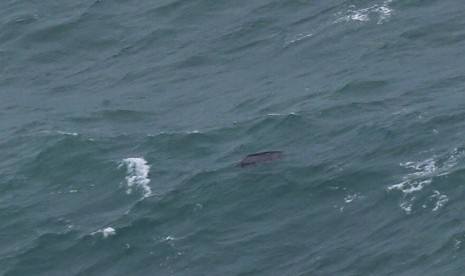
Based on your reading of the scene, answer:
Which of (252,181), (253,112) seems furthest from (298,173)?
(253,112)

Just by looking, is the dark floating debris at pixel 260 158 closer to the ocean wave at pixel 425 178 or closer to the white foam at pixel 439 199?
the ocean wave at pixel 425 178

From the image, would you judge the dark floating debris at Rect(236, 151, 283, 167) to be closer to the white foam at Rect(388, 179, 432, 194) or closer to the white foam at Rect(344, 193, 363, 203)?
the white foam at Rect(344, 193, 363, 203)

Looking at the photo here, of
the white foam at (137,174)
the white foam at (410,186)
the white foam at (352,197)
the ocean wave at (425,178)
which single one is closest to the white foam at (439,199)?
the ocean wave at (425,178)

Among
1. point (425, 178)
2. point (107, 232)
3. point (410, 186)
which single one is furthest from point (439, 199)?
point (107, 232)

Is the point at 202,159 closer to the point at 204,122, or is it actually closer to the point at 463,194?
the point at 204,122

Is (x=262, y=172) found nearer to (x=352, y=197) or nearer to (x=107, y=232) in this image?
(x=352, y=197)
